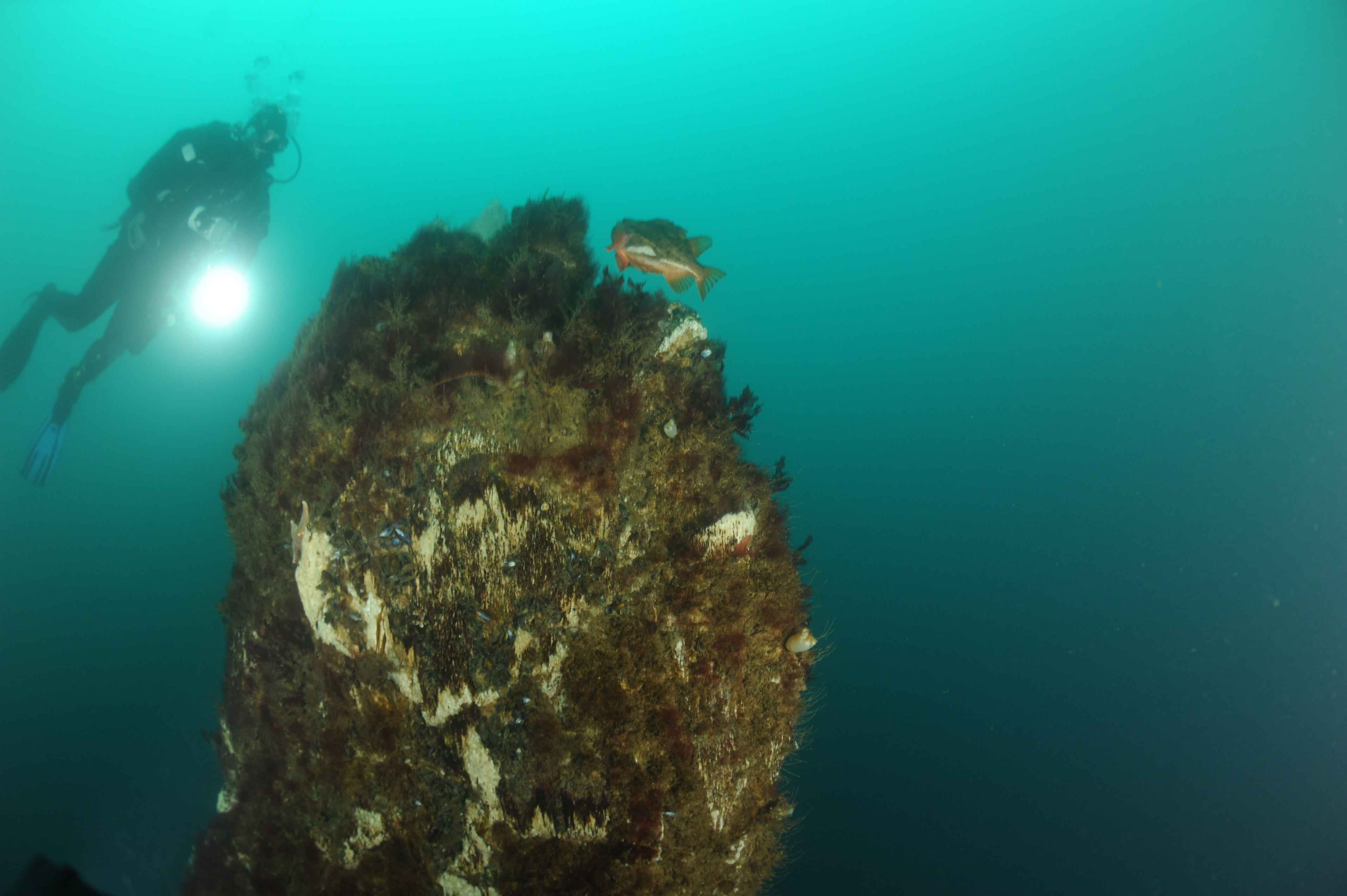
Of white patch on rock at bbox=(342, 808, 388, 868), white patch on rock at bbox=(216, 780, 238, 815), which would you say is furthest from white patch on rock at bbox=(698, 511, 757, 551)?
white patch on rock at bbox=(216, 780, 238, 815)

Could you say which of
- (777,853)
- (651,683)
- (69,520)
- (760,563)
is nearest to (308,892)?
(651,683)

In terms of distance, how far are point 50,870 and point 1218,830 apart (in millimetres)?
31046

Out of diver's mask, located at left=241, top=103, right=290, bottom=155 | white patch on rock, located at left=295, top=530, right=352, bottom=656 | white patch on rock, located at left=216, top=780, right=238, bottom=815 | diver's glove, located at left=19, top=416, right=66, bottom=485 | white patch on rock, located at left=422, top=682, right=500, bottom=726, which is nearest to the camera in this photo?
white patch on rock, located at left=422, top=682, right=500, bottom=726

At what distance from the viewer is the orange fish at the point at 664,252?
11.2 feet

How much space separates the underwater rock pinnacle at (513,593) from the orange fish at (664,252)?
0.65 ft

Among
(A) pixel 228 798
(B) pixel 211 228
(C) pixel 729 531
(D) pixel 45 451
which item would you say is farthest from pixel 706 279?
(D) pixel 45 451

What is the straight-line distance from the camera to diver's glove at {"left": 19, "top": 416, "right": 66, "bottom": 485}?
10.9 m

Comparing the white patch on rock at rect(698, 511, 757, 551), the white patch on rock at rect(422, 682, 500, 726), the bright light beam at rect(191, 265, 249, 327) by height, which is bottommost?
the white patch on rock at rect(422, 682, 500, 726)

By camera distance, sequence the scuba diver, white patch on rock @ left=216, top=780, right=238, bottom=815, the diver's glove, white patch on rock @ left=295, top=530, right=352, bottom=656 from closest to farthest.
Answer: white patch on rock @ left=295, top=530, right=352, bottom=656, white patch on rock @ left=216, top=780, right=238, bottom=815, the scuba diver, the diver's glove

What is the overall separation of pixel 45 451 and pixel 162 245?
555 centimetres

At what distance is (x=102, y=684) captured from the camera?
13.8 metres

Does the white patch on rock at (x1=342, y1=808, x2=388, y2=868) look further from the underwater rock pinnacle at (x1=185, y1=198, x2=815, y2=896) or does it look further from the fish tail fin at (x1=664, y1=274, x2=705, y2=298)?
the fish tail fin at (x1=664, y1=274, x2=705, y2=298)

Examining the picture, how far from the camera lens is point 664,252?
3.41 m

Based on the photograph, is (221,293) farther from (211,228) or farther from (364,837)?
(364,837)
